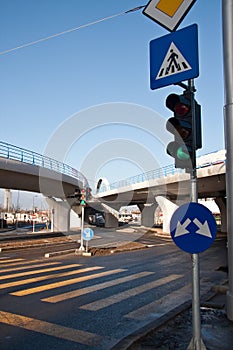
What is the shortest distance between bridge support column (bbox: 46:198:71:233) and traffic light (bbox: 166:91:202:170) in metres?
33.4

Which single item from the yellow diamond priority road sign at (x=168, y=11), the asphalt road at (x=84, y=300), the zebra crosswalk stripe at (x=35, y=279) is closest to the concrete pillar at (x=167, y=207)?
the asphalt road at (x=84, y=300)

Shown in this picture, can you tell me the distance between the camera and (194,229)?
394 centimetres

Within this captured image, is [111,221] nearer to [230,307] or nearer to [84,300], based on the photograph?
[84,300]

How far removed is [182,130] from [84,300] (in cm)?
495

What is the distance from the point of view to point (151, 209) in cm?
6294

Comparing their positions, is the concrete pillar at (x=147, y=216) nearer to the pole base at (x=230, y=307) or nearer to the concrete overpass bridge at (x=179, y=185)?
the concrete overpass bridge at (x=179, y=185)

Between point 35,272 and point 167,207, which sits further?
point 167,207

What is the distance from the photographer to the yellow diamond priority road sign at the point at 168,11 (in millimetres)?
5207

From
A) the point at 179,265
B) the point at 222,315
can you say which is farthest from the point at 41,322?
the point at 179,265

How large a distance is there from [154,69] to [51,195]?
30975 mm

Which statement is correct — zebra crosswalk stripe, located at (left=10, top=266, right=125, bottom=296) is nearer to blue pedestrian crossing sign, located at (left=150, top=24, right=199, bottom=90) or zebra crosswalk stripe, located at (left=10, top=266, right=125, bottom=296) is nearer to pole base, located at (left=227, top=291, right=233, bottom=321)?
pole base, located at (left=227, top=291, right=233, bottom=321)

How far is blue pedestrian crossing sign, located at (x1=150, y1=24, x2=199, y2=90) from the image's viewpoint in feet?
15.0

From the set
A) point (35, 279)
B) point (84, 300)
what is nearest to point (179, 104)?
point (84, 300)

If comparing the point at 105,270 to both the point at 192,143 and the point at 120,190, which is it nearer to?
the point at 192,143
